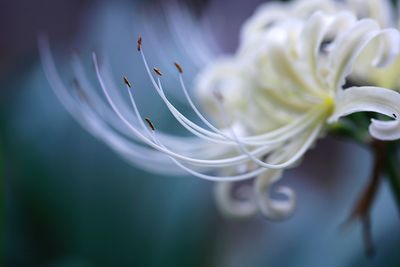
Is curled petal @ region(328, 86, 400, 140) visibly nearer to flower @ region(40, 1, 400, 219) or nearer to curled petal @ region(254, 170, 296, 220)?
flower @ region(40, 1, 400, 219)

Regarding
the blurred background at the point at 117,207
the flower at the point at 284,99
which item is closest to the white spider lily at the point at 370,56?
the flower at the point at 284,99

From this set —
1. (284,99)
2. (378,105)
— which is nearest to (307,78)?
(284,99)

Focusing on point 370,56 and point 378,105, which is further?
point 370,56

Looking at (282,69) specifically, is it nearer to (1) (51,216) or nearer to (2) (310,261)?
(2) (310,261)

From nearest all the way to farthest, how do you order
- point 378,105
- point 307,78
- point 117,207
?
point 378,105 → point 307,78 → point 117,207

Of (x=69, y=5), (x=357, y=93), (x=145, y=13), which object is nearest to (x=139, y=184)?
(x=145, y=13)

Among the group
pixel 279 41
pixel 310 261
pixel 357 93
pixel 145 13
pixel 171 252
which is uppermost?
pixel 145 13

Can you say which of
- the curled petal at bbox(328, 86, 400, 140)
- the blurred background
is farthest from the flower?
the blurred background

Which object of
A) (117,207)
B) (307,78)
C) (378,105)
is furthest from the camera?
(117,207)

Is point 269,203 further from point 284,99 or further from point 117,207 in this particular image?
point 117,207

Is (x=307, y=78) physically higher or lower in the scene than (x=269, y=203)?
higher
